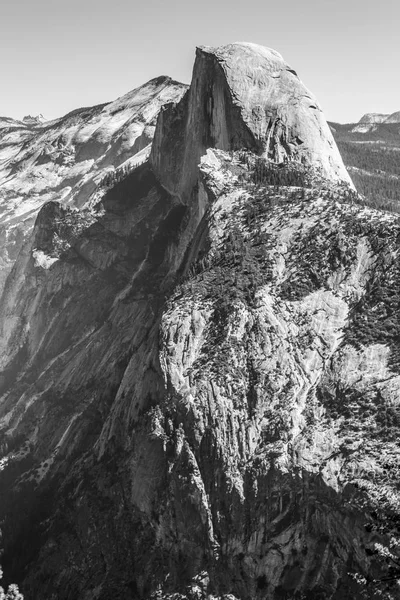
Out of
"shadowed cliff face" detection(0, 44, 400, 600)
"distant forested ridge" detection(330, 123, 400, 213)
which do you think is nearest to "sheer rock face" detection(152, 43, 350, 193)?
"shadowed cliff face" detection(0, 44, 400, 600)

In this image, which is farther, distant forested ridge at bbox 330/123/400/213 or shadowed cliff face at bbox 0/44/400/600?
distant forested ridge at bbox 330/123/400/213

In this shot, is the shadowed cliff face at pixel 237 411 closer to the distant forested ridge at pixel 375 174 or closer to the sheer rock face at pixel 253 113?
the sheer rock face at pixel 253 113

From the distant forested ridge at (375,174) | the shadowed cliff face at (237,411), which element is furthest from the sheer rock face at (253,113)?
the distant forested ridge at (375,174)

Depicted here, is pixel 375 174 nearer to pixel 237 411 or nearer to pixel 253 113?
pixel 253 113

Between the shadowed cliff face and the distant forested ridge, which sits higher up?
the distant forested ridge

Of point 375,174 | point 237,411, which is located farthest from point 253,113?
point 375,174

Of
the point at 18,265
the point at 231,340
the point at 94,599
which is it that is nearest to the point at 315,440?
the point at 231,340

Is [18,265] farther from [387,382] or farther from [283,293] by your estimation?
[387,382]

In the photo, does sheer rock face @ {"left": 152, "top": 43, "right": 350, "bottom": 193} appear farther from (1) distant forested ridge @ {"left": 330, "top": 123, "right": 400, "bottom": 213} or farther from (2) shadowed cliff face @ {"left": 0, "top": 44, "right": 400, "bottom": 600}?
(1) distant forested ridge @ {"left": 330, "top": 123, "right": 400, "bottom": 213}
